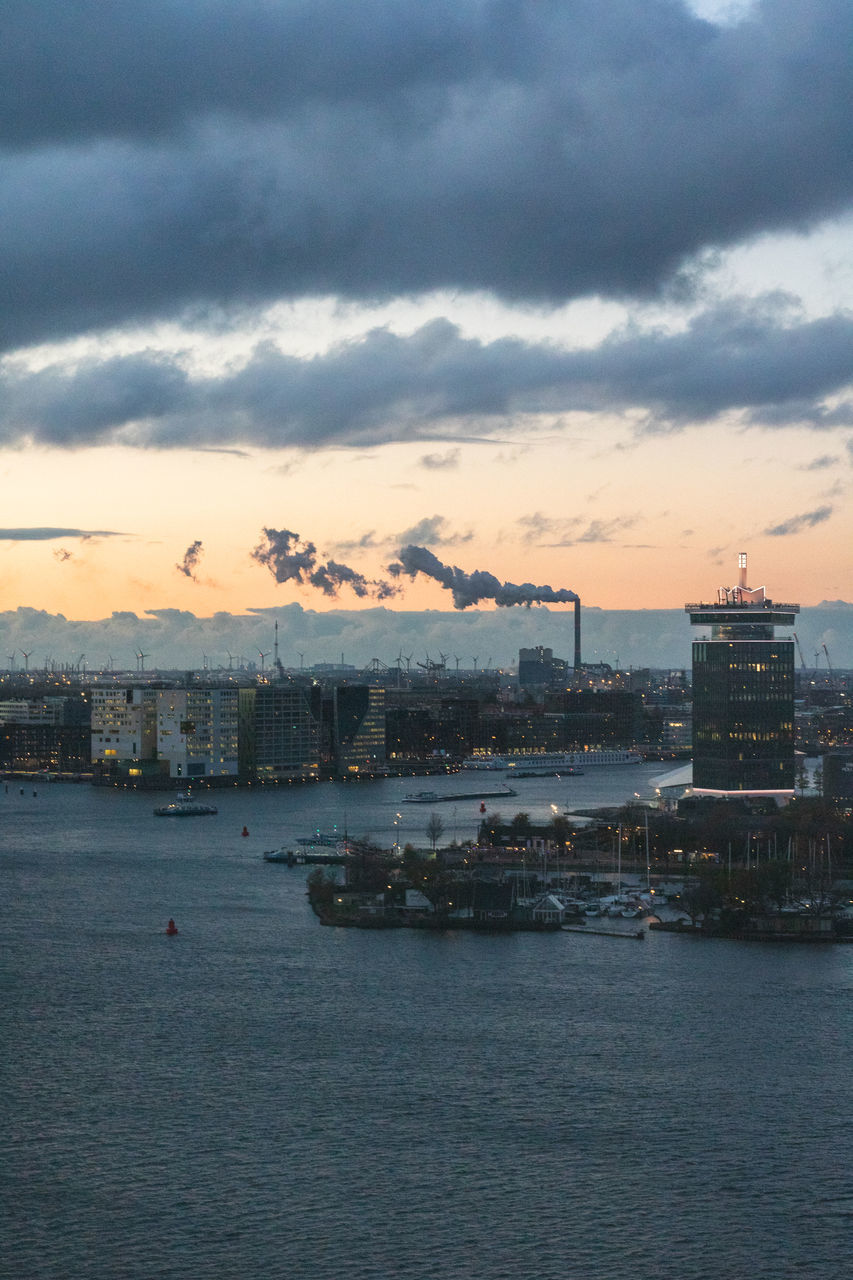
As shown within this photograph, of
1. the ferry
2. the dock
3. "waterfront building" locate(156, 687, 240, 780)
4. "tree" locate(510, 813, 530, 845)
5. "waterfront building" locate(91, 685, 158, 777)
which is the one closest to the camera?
the dock

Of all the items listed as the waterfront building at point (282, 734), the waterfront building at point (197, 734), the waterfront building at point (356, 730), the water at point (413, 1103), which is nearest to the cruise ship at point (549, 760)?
the waterfront building at point (356, 730)

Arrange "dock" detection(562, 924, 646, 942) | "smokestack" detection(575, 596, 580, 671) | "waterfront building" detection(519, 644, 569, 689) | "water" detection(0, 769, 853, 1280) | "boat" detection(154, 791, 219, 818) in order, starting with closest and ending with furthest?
"water" detection(0, 769, 853, 1280) → "dock" detection(562, 924, 646, 942) → "boat" detection(154, 791, 219, 818) → "smokestack" detection(575, 596, 580, 671) → "waterfront building" detection(519, 644, 569, 689)

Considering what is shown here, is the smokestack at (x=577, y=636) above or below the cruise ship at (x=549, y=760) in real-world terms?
above

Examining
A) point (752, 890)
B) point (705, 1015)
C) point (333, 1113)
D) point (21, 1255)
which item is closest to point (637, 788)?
point (752, 890)

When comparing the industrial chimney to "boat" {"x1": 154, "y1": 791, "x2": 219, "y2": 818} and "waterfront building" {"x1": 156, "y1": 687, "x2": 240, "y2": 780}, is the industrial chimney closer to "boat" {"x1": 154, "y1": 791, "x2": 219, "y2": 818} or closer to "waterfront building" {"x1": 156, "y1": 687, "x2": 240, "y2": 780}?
"waterfront building" {"x1": 156, "y1": 687, "x2": 240, "y2": 780}

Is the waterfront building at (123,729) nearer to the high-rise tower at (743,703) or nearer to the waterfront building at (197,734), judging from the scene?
the waterfront building at (197,734)

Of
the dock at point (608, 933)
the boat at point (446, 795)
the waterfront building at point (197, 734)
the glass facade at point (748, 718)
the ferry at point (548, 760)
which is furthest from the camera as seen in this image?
the ferry at point (548, 760)

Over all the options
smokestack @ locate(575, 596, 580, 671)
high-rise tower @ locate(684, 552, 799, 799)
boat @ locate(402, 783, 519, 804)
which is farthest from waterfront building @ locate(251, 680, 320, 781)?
smokestack @ locate(575, 596, 580, 671)
